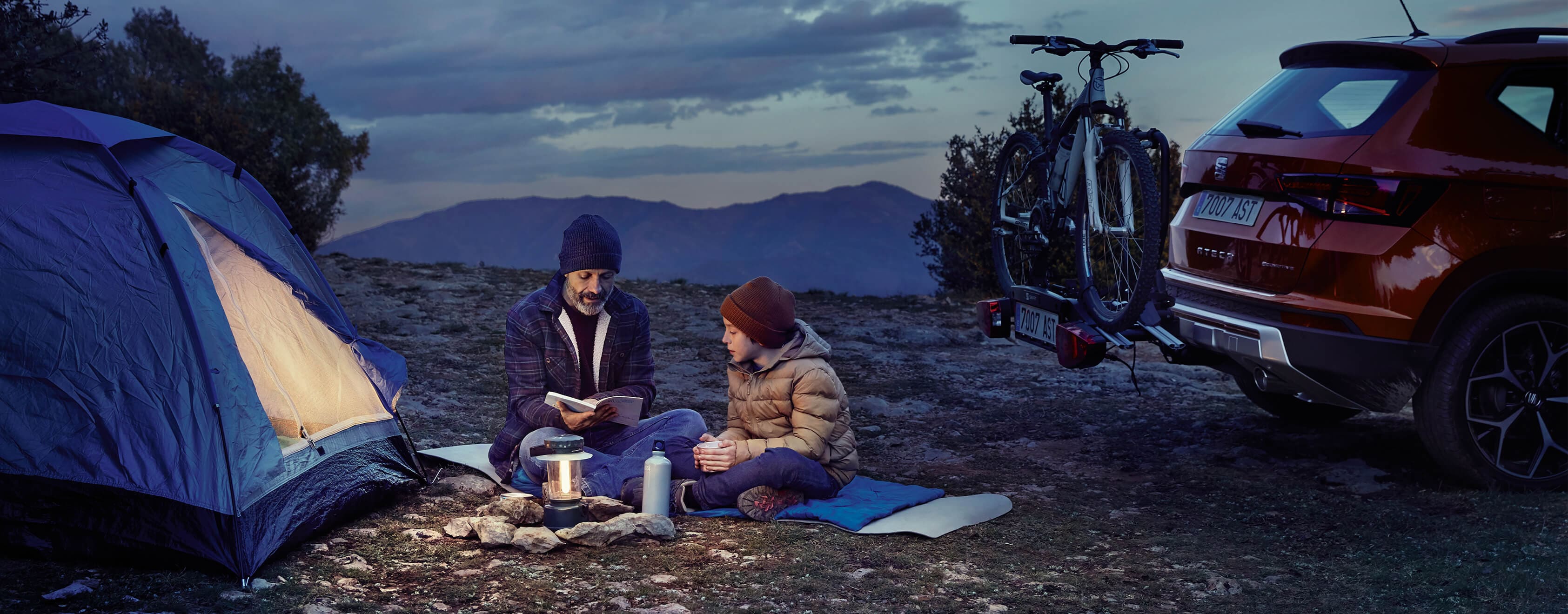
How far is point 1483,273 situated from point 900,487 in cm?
276

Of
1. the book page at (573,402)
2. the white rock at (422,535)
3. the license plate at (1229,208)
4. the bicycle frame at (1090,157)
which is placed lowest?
the white rock at (422,535)

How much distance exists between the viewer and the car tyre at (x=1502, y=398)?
491 centimetres

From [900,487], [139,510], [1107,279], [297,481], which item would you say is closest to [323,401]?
[297,481]

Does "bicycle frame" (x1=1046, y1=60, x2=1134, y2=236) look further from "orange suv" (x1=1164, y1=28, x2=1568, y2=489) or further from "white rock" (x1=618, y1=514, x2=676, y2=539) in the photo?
"white rock" (x1=618, y1=514, x2=676, y2=539)

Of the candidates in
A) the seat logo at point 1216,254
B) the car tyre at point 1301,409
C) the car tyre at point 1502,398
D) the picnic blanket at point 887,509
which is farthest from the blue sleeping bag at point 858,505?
the car tyre at point 1301,409

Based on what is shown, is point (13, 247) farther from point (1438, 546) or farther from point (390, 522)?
Answer: point (1438, 546)

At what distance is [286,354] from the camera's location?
4.85 metres

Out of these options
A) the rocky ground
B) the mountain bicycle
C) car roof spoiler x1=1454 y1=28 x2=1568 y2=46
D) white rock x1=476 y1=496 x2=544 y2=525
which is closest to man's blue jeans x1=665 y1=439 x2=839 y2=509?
the rocky ground

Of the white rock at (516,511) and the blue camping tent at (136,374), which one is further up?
the blue camping tent at (136,374)

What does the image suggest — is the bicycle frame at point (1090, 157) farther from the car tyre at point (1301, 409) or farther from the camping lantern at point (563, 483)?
the camping lantern at point (563, 483)

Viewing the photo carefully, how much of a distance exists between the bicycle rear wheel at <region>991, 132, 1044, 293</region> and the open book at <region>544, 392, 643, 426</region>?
2751mm

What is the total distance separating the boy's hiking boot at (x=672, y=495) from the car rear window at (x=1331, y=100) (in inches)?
128

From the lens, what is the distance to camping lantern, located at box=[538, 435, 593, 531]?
4477mm

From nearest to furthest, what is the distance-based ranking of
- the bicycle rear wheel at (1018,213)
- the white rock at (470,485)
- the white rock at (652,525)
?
the white rock at (652,525)
the white rock at (470,485)
the bicycle rear wheel at (1018,213)
